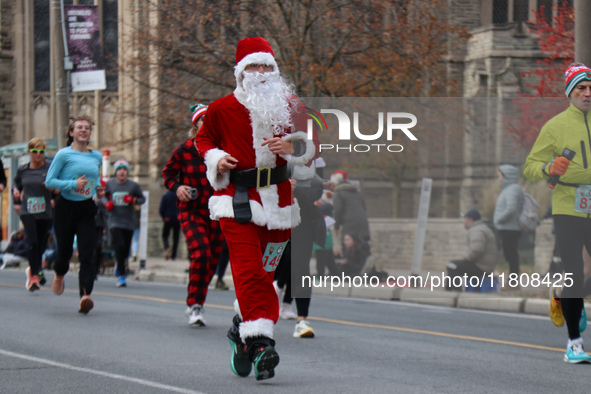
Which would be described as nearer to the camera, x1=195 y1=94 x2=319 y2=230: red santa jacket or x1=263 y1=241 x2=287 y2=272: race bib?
x1=195 y1=94 x2=319 y2=230: red santa jacket

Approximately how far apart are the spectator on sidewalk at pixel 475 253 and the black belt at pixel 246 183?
2.13m

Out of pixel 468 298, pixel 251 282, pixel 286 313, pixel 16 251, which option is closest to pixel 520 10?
pixel 16 251

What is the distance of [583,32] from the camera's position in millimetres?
12664

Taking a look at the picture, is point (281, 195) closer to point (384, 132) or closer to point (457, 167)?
point (384, 132)

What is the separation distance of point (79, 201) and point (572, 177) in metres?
5.22

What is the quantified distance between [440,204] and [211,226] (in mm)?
2199

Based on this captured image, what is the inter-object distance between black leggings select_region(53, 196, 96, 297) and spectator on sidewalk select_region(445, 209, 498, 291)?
12.7 feet

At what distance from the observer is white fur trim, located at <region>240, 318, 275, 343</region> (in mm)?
6301

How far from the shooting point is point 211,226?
9.90 meters

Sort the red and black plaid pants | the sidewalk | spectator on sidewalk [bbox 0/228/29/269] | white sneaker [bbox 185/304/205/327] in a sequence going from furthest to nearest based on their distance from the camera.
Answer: spectator on sidewalk [bbox 0/228/29/269], the sidewalk, white sneaker [bbox 185/304/205/327], the red and black plaid pants

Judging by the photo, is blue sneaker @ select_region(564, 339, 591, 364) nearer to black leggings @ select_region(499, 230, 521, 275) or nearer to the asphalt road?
the asphalt road

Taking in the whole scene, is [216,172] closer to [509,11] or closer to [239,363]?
[239,363]

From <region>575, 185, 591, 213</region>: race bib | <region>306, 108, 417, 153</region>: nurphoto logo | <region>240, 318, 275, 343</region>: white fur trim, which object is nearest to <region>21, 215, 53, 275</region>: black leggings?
<region>306, 108, 417, 153</region>: nurphoto logo

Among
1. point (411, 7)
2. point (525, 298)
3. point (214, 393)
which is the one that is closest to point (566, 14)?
point (411, 7)
